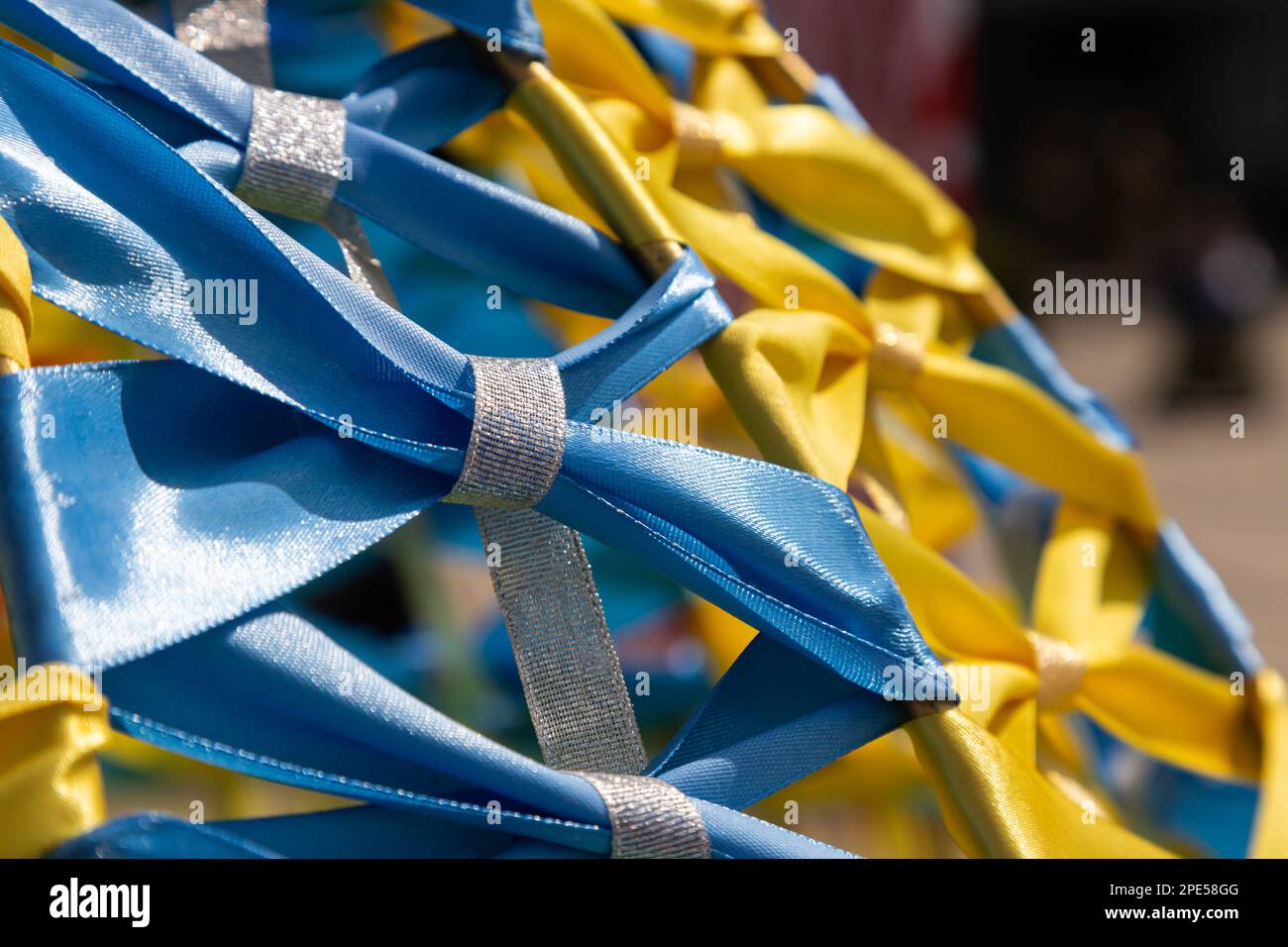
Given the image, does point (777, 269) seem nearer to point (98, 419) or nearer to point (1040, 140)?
point (98, 419)

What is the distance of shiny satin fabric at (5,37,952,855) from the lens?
0.39m

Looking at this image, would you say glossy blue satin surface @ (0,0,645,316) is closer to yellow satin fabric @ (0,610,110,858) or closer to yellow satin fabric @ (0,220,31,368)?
yellow satin fabric @ (0,220,31,368)

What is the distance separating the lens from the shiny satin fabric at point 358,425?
15.3 inches

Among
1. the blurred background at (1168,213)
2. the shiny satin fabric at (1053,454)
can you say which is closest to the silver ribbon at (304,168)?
the shiny satin fabric at (1053,454)

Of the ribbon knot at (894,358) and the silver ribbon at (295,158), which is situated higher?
the silver ribbon at (295,158)

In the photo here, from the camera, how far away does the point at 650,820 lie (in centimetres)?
39

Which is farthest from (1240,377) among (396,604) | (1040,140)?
(396,604)

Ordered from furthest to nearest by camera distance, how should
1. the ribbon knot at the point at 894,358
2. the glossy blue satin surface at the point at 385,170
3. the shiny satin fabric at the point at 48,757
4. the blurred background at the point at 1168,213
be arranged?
the blurred background at the point at 1168,213
the ribbon knot at the point at 894,358
the glossy blue satin surface at the point at 385,170
the shiny satin fabric at the point at 48,757

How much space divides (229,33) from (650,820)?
0.34 metres

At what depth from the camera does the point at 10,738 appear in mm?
343

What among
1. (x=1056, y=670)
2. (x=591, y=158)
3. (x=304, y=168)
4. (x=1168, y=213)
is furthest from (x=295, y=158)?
(x=1168, y=213)

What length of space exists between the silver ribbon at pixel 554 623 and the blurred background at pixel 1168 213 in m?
1.89

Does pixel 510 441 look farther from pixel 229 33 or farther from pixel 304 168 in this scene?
pixel 229 33

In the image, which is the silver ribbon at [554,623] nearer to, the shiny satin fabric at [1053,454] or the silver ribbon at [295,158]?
the silver ribbon at [295,158]
